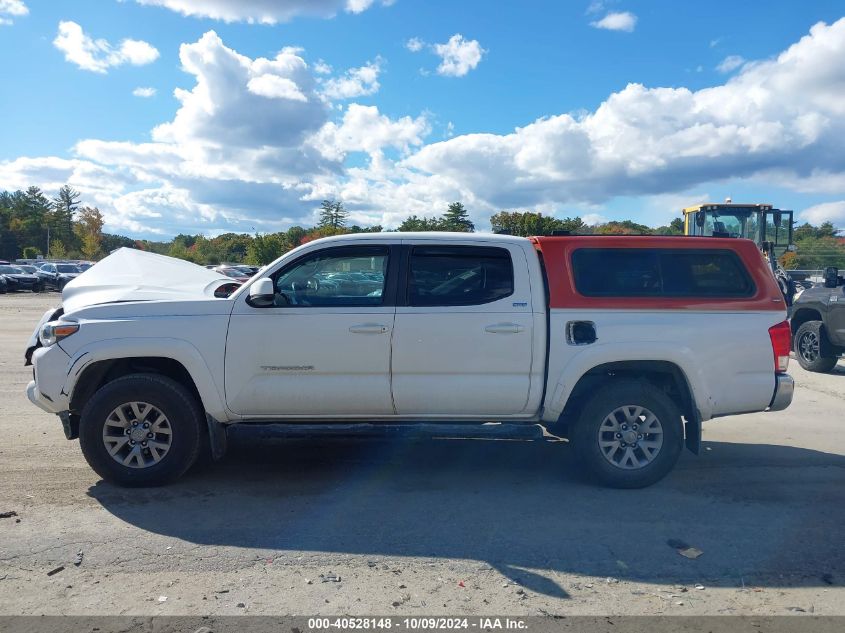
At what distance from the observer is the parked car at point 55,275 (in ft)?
130

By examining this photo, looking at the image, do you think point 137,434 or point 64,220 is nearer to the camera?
point 137,434

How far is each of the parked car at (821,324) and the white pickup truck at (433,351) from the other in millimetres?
6220

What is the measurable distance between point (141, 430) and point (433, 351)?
2321 millimetres

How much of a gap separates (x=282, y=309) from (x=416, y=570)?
7.32ft

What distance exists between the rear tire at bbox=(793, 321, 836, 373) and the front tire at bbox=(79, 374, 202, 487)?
997 cm

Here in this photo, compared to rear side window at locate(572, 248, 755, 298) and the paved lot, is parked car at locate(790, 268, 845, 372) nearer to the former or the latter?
the paved lot

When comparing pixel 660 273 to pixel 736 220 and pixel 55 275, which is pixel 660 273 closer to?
pixel 736 220

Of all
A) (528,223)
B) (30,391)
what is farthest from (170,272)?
(528,223)

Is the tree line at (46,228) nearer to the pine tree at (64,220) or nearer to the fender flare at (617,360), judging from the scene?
the pine tree at (64,220)

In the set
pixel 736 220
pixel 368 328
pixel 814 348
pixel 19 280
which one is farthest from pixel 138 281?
pixel 19 280

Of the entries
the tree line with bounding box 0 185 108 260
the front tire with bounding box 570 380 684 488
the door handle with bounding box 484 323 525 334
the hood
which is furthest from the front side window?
the tree line with bounding box 0 185 108 260

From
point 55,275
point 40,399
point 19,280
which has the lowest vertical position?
point 40,399

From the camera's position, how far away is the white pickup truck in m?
5.21

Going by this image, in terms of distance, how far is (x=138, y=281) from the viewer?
628 cm
